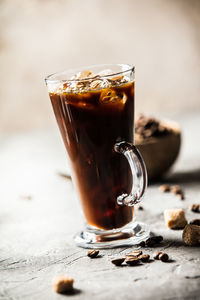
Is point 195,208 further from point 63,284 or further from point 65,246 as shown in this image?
point 63,284

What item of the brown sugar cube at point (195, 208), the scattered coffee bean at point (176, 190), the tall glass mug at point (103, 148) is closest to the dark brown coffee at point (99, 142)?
the tall glass mug at point (103, 148)

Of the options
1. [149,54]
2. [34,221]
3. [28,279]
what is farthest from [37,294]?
[149,54]

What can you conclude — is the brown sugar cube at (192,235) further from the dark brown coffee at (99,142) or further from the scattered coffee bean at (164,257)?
the dark brown coffee at (99,142)

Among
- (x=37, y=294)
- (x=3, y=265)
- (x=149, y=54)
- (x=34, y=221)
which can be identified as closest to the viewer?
(x=37, y=294)

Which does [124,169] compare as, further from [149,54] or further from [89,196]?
[149,54]

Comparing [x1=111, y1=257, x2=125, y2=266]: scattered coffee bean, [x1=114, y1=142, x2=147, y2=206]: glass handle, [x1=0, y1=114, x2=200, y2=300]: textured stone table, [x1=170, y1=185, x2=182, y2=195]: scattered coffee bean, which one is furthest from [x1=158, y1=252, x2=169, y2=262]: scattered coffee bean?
[x1=170, y1=185, x2=182, y2=195]: scattered coffee bean

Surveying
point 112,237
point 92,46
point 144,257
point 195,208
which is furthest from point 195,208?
point 92,46
